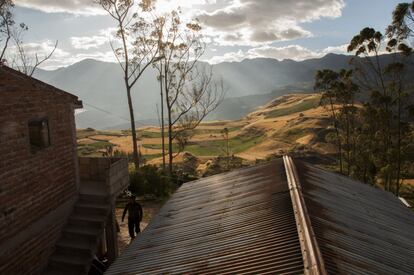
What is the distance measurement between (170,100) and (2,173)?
92.1ft

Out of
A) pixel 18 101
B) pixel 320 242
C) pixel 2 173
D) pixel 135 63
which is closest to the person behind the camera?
pixel 320 242

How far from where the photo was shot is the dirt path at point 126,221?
54.7 feet

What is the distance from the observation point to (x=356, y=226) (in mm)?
8508

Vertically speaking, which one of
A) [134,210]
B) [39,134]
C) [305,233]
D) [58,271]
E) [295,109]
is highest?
[39,134]

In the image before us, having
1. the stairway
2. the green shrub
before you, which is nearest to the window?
the stairway

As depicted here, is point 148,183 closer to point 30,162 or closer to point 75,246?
point 75,246

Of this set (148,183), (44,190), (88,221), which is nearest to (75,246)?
(88,221)

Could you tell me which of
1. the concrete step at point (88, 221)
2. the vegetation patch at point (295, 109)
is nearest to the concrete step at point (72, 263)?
the concrete step at point (88, 221)

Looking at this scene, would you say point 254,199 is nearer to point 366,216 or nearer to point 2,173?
point 366,216

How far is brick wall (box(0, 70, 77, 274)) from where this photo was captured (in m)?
9.85

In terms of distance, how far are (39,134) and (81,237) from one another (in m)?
3.60

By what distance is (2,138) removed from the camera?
970cm

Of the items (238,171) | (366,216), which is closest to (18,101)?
(238,171)

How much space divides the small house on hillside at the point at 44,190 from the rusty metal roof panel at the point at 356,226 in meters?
7.11
